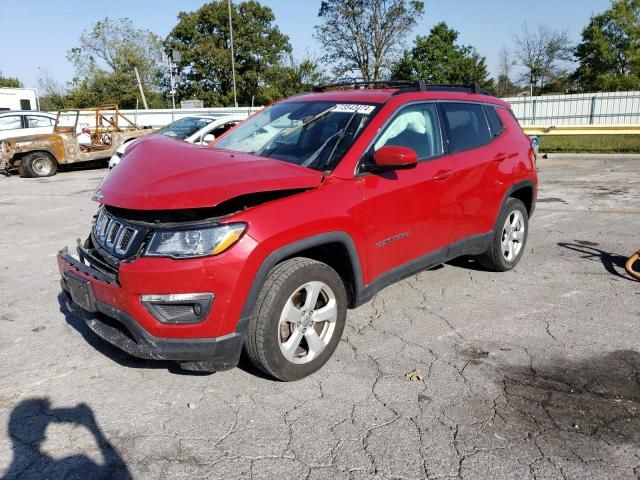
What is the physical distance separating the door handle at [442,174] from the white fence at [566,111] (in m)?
23.1

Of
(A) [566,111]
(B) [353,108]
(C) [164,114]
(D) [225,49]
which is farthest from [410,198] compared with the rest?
(D) [225,49]

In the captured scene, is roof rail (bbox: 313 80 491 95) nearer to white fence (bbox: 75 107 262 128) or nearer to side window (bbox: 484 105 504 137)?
side window (bbox: 484 105 504 137)

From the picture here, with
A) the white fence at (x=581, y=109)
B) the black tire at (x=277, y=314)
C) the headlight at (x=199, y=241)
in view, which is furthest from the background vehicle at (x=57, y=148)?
the white fence at (x=581, y=109)

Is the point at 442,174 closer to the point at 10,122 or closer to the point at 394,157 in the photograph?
the point at 394,157

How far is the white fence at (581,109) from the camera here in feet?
87.2

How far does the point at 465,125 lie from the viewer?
15.7 ft

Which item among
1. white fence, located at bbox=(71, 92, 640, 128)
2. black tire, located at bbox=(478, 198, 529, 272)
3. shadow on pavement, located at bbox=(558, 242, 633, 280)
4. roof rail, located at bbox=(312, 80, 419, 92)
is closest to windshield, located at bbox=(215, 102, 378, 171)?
roof rail, located at bbox=(312, 80, 419, 92)

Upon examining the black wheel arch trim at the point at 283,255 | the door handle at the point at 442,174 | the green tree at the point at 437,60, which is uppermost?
the green tree at the point at 437,60

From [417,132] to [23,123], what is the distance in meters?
15.5

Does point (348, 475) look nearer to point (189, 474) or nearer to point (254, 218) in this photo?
point (189, 474)

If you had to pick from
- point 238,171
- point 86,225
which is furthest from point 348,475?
point 86,225

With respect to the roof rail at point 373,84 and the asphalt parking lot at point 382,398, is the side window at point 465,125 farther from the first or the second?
the asphalt parking lot at point 382,398

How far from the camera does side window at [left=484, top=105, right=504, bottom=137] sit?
5168mm

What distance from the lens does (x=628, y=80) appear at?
165 feet
